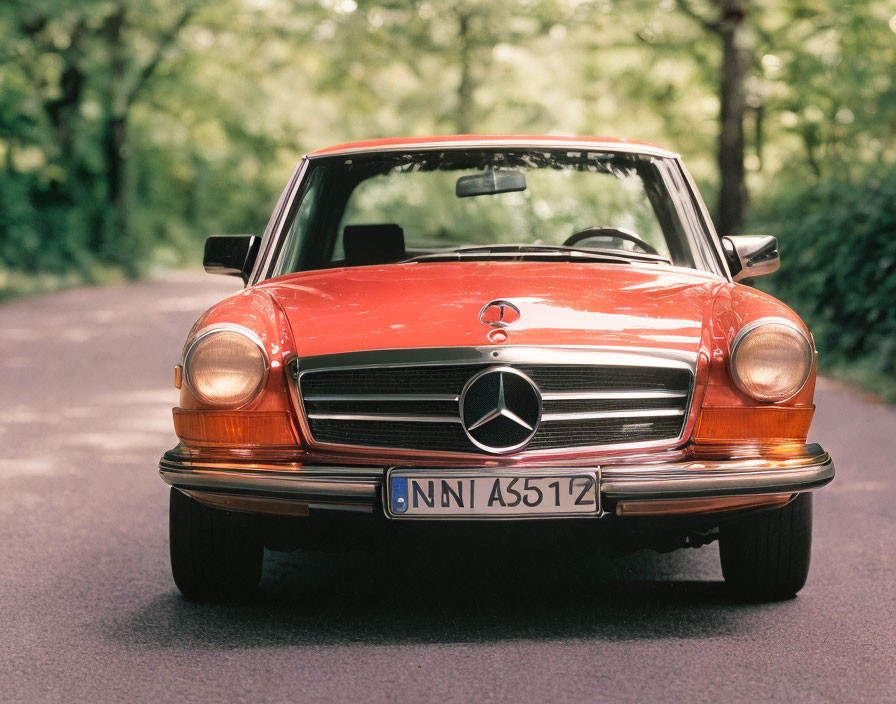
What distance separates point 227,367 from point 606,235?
2102 millimetres

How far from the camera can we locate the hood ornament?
3.98 metres

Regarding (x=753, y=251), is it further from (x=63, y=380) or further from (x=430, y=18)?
(x=430, y=18)

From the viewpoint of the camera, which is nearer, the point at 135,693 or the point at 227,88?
the point at 135,693

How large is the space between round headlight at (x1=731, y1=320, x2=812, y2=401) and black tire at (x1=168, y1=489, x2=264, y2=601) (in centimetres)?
162

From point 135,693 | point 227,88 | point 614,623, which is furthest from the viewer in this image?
point 227,88

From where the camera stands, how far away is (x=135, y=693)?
3.49 metres

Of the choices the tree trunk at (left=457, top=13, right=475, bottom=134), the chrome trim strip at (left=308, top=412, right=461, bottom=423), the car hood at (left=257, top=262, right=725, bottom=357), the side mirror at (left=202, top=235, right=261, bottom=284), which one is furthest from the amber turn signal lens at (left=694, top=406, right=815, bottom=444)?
the tree trunk at (left=457, top=13, right=475, bottom=134)

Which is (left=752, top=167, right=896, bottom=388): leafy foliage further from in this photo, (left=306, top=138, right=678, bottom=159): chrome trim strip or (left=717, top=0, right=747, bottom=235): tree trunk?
(left=306, top=138, right=678, bottom=159): chrome trim strip

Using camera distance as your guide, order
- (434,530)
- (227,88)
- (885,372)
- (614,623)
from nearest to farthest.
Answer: (434,530) < (614,623) < (885,372) < (227,88)

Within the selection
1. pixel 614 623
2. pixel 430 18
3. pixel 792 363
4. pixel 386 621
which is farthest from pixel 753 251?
pixel 430 18

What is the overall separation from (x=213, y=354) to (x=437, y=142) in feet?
5.71

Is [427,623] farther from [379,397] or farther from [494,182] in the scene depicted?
[494,182]

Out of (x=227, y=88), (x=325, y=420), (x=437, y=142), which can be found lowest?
(x=227, y=88)

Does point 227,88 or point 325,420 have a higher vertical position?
point 325,420
